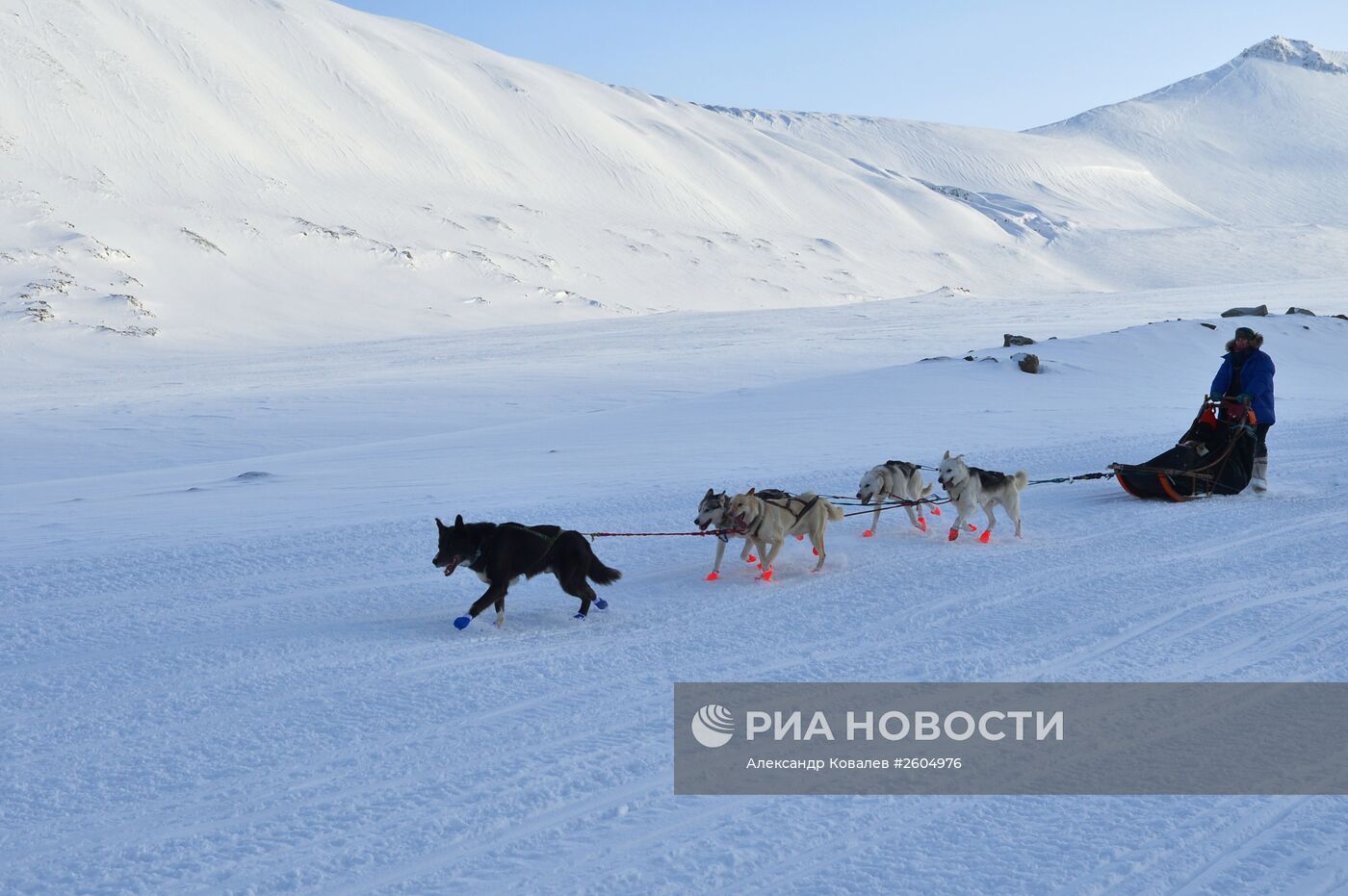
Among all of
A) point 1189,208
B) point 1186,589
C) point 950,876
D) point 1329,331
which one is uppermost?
point 1189,208

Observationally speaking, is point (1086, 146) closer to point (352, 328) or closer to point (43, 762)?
point (352, 328)

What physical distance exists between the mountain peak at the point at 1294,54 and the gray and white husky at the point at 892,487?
203 m

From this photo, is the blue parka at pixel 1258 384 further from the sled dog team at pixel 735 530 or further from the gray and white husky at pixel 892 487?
the gray and white husky at pixel 892 487

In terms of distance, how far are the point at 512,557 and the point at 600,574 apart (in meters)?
0.53

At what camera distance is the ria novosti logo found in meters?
4.16

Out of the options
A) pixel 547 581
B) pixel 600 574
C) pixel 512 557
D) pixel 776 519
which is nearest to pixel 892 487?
pixel 776 519

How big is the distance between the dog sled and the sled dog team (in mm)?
1679

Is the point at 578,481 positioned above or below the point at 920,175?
below

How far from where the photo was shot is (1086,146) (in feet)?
446

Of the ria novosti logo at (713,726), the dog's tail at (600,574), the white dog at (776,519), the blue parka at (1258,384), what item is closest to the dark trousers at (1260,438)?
the blue parka at (1258,384)

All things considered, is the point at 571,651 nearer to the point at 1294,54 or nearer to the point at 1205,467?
the point at 1205,467

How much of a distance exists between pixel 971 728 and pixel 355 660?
2790 millimetres

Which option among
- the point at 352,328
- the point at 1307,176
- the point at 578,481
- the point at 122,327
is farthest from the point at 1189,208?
the point at 578,481

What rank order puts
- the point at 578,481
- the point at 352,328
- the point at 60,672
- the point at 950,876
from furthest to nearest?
the point at 352,328 → the point at 578,481 → the point at 60,672 → the point at 950,876
